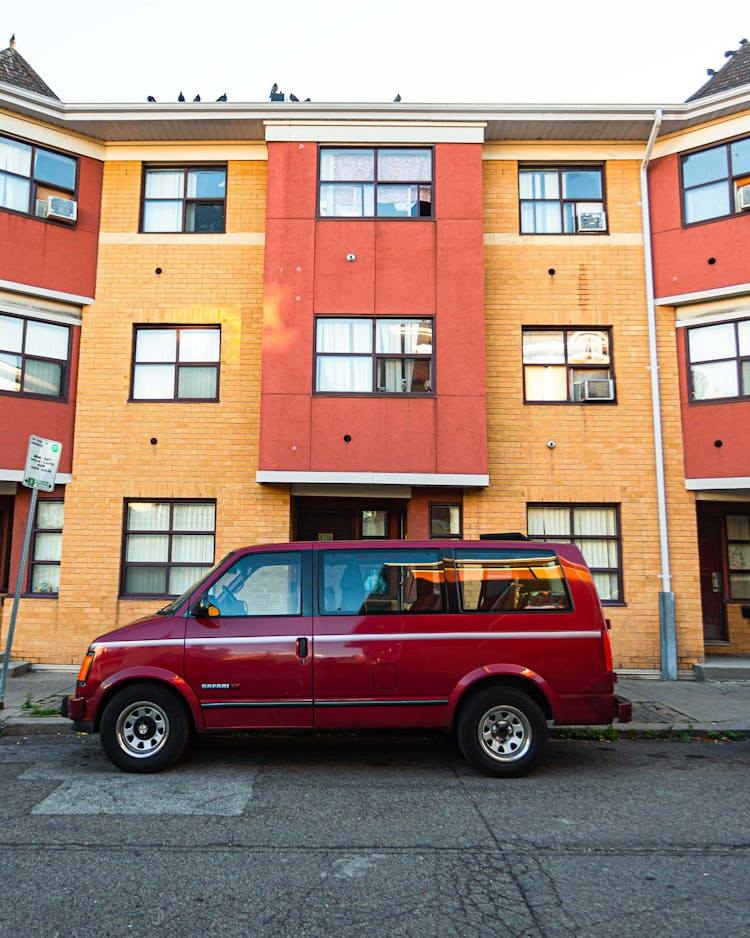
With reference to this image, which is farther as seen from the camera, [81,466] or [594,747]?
[81,466]

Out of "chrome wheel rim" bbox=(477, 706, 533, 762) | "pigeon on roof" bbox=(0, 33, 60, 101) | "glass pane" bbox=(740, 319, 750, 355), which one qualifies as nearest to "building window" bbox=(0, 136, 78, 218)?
"pigeon on roof" bbox=(0, 33, 60, 101)

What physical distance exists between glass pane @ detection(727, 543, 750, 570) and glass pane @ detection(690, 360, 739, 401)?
2804 millimetres

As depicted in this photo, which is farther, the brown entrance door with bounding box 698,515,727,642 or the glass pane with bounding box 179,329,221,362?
the brown entrance door with bounding box 698,515,727,642

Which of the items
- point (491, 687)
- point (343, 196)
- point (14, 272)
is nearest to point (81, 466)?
point (14, 272)

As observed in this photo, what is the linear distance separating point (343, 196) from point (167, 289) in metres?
3.32

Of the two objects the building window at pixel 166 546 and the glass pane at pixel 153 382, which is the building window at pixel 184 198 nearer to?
the glass pane at pixel 153 382

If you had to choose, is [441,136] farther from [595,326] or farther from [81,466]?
[81,466]

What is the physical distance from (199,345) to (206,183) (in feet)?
9.59

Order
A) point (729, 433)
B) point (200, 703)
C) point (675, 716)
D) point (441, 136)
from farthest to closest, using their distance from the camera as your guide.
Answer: point (441, 136), point (729, 433), point (675, 716), point (200, 703)

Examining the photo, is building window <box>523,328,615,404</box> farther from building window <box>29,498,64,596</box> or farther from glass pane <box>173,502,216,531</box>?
building window <box>29,498,64,596</box>

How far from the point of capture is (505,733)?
6188 mm

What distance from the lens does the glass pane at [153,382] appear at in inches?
462

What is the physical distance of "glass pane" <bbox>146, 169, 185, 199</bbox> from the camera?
40.2ft

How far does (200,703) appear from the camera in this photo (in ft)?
20.0
